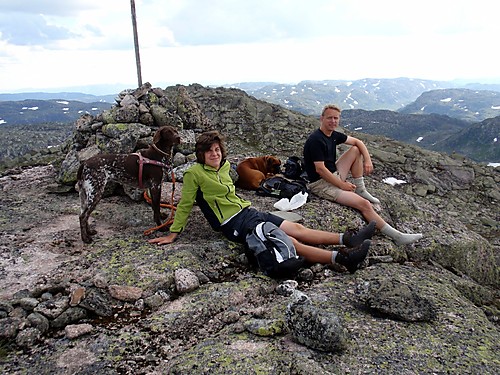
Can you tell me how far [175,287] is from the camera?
8.04m

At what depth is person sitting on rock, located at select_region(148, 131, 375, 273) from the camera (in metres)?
9.02

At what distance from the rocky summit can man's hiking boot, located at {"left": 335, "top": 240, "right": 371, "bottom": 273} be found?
34cm

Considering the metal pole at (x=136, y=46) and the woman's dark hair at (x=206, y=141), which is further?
the metal pole at (x=136, y=46)

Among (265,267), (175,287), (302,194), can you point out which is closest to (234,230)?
(265,267)

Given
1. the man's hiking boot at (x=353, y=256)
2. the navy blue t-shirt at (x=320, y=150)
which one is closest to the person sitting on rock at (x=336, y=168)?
the navy blue t-shirt at (x=320, y=150)

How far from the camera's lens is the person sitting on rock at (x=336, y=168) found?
11117 millimetres

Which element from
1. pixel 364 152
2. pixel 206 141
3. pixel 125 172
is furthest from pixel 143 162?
pixel 364 152

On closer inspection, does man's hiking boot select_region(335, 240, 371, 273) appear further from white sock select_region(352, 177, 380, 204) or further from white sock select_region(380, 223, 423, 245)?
white sock select_region(352, 177, 380, 204)

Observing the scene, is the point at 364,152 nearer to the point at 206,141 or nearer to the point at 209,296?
the point at 206,141

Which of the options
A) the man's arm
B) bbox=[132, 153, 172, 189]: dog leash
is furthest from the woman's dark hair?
the man's arm

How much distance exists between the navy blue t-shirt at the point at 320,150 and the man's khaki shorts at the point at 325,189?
0.22 m

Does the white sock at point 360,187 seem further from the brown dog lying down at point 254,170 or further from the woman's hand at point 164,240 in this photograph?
the woman's hand at point 164,240

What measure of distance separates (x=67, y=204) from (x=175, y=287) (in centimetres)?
650

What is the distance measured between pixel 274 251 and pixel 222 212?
5.69 ft
